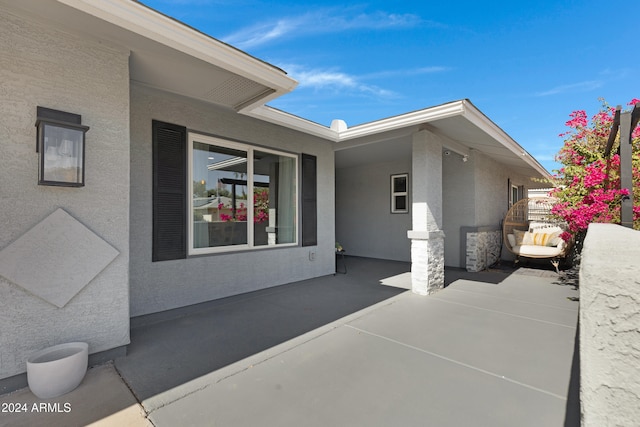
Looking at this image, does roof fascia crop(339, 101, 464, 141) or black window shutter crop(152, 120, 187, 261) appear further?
roof fascia crop(339, 101, 464, 141)

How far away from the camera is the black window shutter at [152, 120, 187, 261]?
3988mm

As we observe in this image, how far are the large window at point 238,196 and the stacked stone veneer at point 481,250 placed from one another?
175 inches

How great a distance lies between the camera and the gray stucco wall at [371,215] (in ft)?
28.5

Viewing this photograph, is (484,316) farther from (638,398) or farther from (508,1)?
(508,1)

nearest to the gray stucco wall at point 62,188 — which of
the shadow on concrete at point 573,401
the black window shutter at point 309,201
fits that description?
the black window shutter at point 309,201

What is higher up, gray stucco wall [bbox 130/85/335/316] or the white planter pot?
gray stucco wall [bbox 130/85/335/316]

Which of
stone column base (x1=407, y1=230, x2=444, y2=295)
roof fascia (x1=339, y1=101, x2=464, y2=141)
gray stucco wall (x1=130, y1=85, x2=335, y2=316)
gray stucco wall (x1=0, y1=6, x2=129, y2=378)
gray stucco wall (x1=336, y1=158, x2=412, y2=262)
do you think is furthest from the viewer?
gray stucco wall (x1=336, y1=158, x2=412, y2=262)

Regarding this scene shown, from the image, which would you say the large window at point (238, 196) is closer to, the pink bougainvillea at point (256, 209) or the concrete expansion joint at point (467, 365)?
the pink bougainvillea at point (256, 209)

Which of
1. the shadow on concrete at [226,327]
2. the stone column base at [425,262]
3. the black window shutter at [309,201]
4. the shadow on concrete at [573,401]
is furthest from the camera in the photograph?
the black window shutter at [309,201]

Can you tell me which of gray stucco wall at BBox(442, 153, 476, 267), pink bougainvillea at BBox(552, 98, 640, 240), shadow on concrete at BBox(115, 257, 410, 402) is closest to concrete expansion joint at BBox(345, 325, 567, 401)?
shadow on concrete at BBox(115, 257, 410, 402)

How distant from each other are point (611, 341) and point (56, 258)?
351 cm

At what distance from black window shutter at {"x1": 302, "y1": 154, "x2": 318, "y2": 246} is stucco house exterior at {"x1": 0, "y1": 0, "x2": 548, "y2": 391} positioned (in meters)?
0.03

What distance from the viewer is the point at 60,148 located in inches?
97.7

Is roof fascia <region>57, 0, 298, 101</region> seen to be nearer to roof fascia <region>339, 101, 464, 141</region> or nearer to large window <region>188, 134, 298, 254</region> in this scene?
large window <region>188, 134, 298, 254</region>
